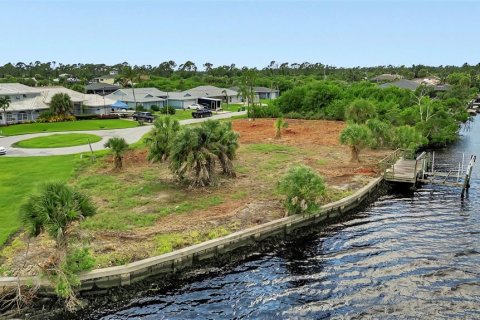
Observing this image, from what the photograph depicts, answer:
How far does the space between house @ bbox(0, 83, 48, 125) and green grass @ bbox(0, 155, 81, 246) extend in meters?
31.6

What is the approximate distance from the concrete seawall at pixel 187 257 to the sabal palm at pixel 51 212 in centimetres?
229

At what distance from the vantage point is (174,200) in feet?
99.4

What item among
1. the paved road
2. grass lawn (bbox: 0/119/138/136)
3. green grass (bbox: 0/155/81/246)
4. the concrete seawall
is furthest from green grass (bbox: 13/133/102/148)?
the concrete seawall

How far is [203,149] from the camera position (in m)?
32.0

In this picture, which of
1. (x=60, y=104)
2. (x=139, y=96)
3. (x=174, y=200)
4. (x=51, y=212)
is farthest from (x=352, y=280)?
(x=139, y=96)

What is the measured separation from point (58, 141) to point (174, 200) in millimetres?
31886

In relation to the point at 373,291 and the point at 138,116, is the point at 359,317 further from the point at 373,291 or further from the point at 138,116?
the point at 138,116

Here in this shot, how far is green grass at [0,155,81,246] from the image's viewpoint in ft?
85.3

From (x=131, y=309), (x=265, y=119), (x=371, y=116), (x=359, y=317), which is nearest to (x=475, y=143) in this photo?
(x=371, y=116)

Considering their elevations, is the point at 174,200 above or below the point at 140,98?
below

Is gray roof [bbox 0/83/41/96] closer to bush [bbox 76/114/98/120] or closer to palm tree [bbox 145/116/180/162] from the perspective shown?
bush [bbox 76/114/98/120]

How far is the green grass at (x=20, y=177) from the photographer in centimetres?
2601

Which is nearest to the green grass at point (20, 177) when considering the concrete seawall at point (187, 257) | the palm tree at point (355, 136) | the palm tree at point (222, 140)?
the concrete seawall at point (187, 257)

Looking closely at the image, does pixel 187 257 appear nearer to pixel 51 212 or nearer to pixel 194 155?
pixel 51 212
